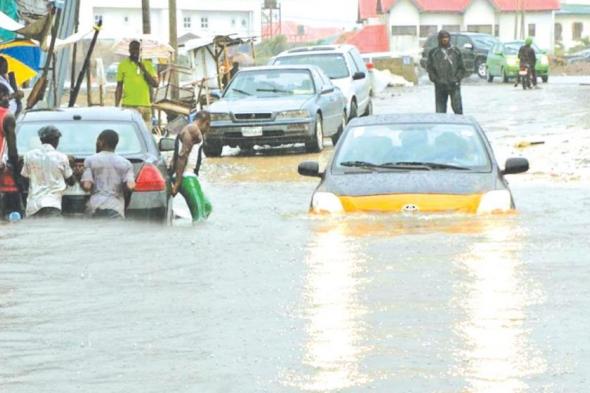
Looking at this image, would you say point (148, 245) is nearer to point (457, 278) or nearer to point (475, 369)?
point (457, 278)

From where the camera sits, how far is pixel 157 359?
9.66 metres

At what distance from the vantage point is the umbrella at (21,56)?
958 inches

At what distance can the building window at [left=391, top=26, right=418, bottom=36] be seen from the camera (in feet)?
380

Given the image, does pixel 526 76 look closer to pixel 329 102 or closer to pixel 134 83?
pixel 329 102

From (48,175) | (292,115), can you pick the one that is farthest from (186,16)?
(48,175)

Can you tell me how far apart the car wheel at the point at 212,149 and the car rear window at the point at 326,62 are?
5869 mm

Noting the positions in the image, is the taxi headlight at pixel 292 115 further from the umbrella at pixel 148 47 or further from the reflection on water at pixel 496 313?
the reflection on water at pixel 496 313

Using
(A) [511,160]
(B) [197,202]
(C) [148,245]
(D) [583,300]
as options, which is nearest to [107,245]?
(C) [148,245]

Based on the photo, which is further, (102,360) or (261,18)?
(261,18)

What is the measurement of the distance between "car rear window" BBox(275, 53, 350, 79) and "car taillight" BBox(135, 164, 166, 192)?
63.4ft

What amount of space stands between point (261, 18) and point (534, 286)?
127 metres

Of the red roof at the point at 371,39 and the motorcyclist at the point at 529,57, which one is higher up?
the motorcyclist at the point at 529,57

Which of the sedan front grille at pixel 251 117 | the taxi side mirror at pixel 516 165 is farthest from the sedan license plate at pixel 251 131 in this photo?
the taxi side mirror at pixel 516 165

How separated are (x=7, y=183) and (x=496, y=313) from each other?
605 cm
